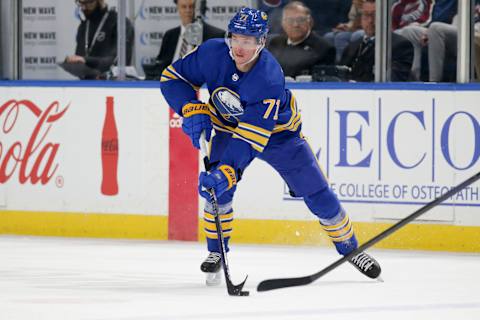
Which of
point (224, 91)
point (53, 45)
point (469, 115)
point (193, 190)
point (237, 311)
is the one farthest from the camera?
point (53, 45)

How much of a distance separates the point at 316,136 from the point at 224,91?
1.92 metres

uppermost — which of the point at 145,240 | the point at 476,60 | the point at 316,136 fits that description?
the point at 476,60

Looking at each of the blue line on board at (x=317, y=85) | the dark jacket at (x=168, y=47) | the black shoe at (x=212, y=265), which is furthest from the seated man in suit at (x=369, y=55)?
the black shoe at (x=212, y=265)

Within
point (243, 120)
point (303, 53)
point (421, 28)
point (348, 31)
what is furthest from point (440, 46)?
point (243, 120)

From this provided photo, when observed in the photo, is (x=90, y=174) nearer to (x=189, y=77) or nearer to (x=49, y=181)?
(x=49, y=181)

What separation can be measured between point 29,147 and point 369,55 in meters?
2.16

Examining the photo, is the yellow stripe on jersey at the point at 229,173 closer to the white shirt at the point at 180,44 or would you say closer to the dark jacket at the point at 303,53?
the dark jacket at the point at 303,53

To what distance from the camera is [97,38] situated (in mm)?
7969

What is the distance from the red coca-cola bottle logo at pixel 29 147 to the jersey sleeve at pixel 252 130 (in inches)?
107

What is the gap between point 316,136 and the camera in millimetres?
7082

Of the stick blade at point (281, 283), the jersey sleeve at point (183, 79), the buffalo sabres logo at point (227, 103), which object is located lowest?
the stick blade at point (281, 283)

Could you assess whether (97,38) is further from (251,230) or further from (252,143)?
(252,143)

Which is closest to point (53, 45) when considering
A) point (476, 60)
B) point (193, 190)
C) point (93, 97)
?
point (93, 97)

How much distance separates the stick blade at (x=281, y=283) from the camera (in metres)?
5.04
